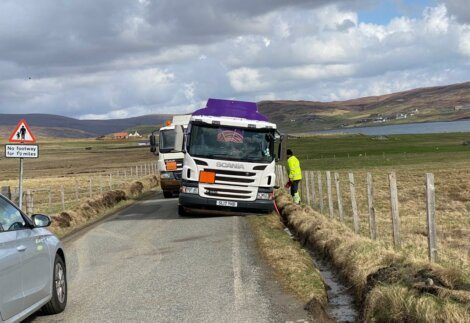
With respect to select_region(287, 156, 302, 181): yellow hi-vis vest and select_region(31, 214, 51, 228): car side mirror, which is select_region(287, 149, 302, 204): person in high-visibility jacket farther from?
select_region(31, 214, 51, 228): car side mirror

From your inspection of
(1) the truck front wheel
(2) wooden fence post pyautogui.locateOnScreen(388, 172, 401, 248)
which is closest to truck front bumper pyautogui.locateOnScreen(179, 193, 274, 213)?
(1) the truck front wheel

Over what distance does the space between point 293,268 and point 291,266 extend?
0.54 feet

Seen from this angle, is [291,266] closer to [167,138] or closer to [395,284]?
[395,284]

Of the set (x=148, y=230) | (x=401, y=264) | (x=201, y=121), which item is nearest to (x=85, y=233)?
(x=148, y=230)

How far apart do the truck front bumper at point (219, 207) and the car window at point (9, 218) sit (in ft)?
34.3

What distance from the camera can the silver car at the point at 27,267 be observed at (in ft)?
17.8

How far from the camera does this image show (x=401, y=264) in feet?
26.3

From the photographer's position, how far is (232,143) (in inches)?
667

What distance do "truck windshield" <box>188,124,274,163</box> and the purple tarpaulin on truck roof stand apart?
0.65m

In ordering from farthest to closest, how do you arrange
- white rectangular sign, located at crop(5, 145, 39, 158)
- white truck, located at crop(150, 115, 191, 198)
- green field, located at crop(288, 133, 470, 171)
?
1. green field, located at crop(288, 133, 470, 171)
2. white truck, located at crop(150, 115, 191, 198)
3. white rectangular sign, located at crop(5, 145, 39, 158)

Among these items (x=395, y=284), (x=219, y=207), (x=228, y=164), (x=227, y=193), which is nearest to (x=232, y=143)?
(x=228, y=164)

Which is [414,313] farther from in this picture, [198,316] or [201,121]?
[201,121]

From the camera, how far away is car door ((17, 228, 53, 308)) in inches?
233

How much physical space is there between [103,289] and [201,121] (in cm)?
935
